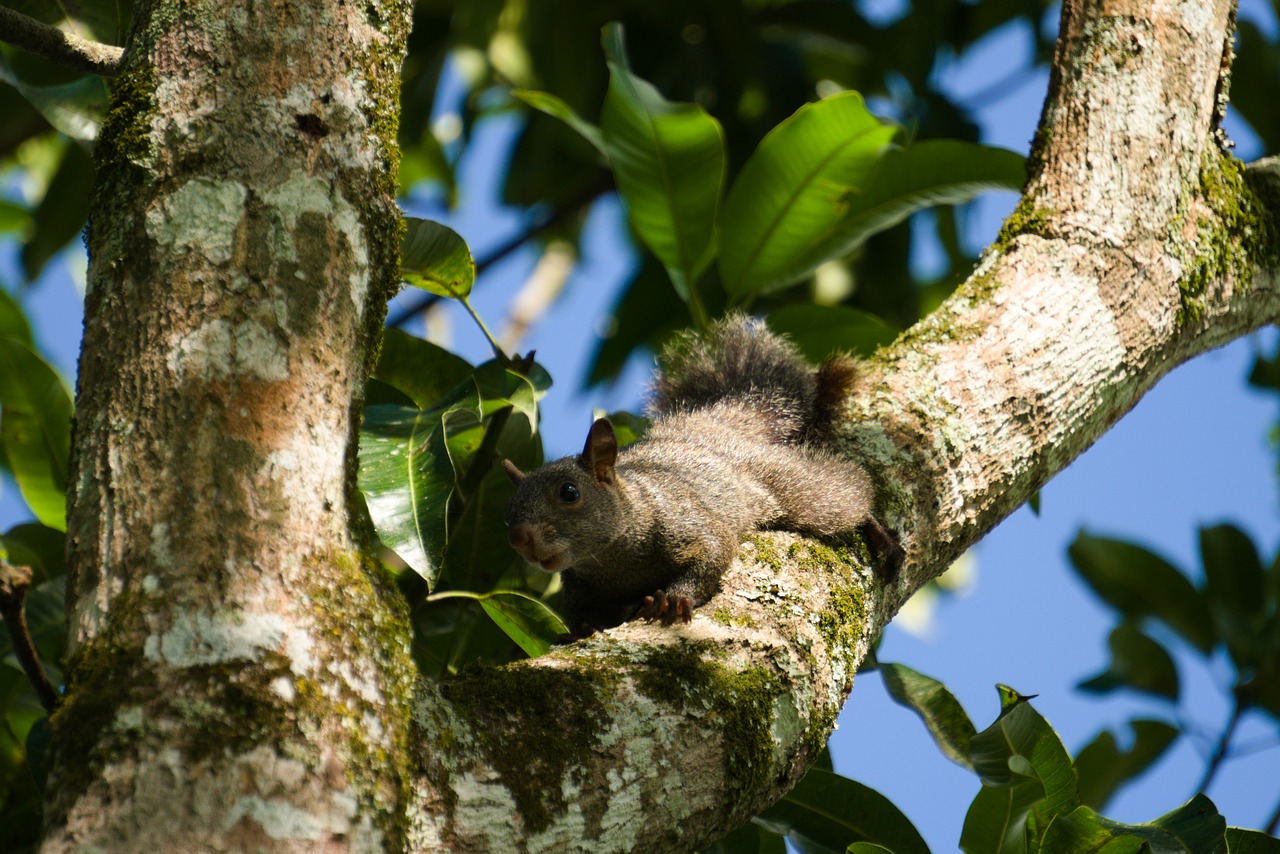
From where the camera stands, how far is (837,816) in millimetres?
2742

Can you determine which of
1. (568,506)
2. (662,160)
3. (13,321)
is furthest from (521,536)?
(13,321)

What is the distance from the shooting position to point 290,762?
56.9 inches

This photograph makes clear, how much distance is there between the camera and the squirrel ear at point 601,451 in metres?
3.15

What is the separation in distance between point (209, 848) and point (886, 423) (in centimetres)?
200

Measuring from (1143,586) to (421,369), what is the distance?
360 centimetres

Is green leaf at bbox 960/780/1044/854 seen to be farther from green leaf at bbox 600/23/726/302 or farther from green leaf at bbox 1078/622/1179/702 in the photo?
green leaf at bbox 1078/622/1179/702

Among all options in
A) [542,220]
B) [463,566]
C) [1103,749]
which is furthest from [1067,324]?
[542,220]

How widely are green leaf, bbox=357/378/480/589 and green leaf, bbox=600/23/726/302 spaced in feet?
4.07

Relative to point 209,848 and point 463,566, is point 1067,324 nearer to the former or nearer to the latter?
point 463,566

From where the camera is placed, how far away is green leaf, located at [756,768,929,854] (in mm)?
2730

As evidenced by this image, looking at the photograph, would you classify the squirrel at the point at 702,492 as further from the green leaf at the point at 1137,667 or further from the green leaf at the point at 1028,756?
the green leaf at the point at 1137,667

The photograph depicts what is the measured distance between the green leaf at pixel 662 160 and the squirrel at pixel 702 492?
342mm

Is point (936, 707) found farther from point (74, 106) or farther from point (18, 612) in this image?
point (74, 106)

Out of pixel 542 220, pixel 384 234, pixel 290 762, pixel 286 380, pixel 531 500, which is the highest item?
pixel 542 220
